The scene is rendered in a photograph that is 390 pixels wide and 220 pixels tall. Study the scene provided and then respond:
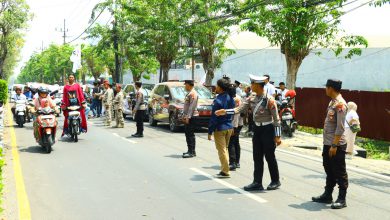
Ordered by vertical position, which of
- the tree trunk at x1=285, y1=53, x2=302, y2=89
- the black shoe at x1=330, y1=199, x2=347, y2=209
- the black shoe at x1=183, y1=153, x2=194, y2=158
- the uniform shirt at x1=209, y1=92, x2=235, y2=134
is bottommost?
the black shoe at x1=330, y1=199, x2=347, y2=209

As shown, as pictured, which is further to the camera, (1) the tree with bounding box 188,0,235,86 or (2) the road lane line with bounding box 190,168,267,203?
(1) the tree with bounding box 188,0,235,86

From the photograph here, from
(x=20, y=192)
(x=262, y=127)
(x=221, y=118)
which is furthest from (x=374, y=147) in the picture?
(x=20, y=192)

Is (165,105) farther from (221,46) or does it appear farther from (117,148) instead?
(221,46)

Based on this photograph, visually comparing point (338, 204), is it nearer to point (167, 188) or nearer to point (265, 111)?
point (265, 111)

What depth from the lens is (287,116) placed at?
15.1 metres

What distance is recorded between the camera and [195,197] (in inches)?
279

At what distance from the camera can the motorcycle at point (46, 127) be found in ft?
36.9

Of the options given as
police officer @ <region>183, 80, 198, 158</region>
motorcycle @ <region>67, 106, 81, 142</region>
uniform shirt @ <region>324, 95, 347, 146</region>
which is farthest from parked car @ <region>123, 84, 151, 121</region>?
uniform shirt @ <region>324, 95, 347, 146</region>

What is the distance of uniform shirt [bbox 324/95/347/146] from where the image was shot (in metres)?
6.35

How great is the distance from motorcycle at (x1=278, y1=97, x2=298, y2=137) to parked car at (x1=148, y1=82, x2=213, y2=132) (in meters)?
2.42

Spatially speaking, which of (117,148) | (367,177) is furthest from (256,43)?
(367,177)

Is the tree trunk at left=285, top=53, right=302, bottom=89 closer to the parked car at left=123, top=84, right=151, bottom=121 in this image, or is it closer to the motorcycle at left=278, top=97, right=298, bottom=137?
the motorcycle at left=278, top=97, right=298, bottom=137

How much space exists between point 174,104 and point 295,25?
204 inches

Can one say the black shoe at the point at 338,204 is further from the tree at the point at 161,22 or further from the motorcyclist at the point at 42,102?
the tree at the point at 161,22
